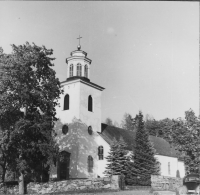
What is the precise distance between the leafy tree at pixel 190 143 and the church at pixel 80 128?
646 inches

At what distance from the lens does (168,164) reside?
140 feet

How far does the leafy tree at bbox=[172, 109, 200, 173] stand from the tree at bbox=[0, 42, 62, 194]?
31.4 metres

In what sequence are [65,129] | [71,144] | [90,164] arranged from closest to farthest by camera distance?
1. [71,144]
2. [90,164]
3. [65,129]

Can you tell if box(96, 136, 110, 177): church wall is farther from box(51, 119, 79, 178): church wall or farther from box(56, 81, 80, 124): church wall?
box(56, 81, 80, 124): church wall

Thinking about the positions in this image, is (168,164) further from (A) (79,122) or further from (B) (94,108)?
(A) (79,122)

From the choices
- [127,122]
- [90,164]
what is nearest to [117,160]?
[90,164]

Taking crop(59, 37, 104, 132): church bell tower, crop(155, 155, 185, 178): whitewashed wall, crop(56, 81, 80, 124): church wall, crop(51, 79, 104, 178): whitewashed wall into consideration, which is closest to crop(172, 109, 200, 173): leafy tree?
crop(155, 155, 185, 178): whitewashed wall

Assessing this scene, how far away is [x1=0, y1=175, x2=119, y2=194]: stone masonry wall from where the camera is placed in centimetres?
1843

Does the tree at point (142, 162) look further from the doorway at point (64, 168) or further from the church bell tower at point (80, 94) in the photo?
the doorway at point (64, 168)

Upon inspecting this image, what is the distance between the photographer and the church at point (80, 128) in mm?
30359

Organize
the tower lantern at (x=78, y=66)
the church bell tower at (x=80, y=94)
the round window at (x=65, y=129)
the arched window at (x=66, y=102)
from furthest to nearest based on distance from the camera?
1. the tower lantern at (x=78, y=66)
2. the arched window at (x=66, y=102)
3. the round window at (x=65, y=129)
4. the church bell tower at (x=80, y=94)

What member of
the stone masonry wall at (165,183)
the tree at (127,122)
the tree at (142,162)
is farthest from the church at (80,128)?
the tree at (127,122)

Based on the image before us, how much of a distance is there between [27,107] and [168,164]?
28.7 m

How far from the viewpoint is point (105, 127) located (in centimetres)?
3647
